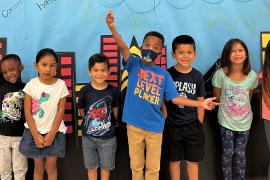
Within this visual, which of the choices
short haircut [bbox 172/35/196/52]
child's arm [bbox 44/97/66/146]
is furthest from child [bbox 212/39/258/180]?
child's arm [bbox 44/97/66/146]

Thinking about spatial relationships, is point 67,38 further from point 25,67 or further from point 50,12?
point 25,67

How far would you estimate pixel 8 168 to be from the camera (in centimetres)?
231

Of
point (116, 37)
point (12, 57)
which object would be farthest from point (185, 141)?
point (12, 57)

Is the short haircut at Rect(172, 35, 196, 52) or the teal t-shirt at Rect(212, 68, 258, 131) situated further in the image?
the teal t-shirt at Rect(212, 68, 258, 131)

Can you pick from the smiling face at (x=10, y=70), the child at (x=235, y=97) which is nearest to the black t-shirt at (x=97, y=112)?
the smiling face at (x=10, y=70)

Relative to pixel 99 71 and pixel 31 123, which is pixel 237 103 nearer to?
pixel 99 71

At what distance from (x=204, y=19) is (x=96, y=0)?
2.74ft

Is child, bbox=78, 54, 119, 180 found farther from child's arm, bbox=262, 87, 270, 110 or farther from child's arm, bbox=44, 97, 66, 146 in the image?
child's arm, bbox=262, 87, 270, 110

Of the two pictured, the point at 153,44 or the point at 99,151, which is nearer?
the point at 153,44

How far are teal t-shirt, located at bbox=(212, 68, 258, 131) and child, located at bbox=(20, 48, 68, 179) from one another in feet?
3.75

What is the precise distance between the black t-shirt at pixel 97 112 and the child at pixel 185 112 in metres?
0.40

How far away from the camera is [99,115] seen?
227 cm

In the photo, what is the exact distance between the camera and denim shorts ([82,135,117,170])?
2.28 metres

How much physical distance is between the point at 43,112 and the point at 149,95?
71 centimetres
